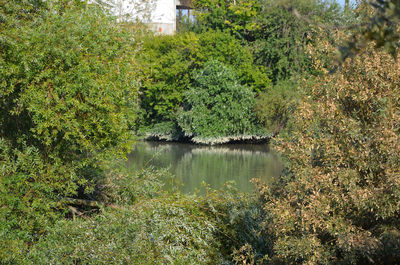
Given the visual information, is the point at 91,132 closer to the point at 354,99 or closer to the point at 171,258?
the point at 171,258

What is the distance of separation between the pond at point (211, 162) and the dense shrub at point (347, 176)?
25.2 ft

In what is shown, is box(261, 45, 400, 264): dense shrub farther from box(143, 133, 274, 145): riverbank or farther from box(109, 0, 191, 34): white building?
box(143, 133, 274, 145): riverbank

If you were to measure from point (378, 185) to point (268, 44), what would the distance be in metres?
26.6

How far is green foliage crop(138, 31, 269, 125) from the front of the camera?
30.5m

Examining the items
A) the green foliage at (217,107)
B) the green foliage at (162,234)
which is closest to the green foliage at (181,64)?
the green foliage at (217,107)

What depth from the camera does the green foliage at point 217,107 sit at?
28.8 meters

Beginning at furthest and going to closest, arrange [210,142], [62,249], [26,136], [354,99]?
[210,142] → [26,136] → [62,249] → [354,99]

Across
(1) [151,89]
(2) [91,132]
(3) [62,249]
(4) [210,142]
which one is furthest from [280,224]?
(1) [151,89]

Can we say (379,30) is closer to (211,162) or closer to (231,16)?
(211,162)

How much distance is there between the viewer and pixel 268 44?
31.3 metres

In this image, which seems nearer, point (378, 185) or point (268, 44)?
point (378, 185)

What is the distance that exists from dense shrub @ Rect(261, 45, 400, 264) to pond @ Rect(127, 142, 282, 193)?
7677 millimetres

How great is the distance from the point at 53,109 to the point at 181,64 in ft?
73.0

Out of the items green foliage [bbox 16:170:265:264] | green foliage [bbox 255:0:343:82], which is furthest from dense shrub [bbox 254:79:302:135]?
green foliage [bbox 16:170:265:264]
